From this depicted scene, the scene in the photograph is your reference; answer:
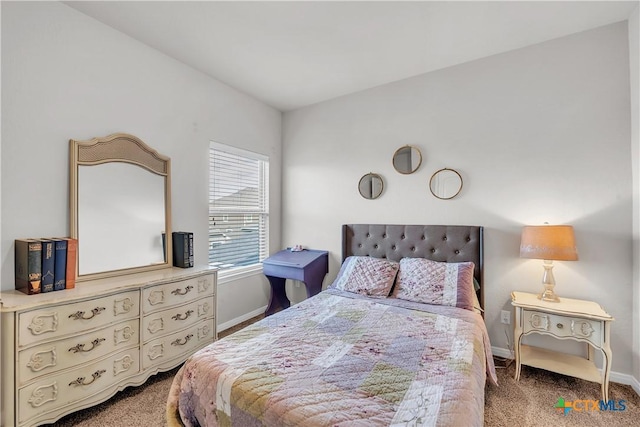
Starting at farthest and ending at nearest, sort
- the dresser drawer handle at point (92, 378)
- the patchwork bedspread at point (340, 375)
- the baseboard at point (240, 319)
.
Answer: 1. the baseboard at point (240, 319)
2. the dresser drawer handle at point (92, 378)
3. the patchwork bedspread at point (340, 375)

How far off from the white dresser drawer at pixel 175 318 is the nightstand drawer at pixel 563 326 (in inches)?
98.7

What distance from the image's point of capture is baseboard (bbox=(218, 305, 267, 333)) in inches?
117

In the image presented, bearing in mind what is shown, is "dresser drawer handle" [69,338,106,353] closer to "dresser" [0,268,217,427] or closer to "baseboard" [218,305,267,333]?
"dresser" [0,268,217,427]

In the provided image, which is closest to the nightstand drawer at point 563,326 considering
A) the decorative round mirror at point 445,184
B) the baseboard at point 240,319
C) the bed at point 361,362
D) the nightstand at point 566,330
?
the nightstand at point 566,330

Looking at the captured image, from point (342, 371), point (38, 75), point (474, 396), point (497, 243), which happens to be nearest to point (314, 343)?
point (342, 371)

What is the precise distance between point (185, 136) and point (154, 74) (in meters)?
0.55

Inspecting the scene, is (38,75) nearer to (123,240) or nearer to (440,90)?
(123,240)

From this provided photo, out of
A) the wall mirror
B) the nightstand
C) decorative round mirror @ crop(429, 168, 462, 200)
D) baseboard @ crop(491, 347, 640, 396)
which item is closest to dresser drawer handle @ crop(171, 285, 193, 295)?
the wall mirror

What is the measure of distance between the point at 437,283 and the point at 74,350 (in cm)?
249

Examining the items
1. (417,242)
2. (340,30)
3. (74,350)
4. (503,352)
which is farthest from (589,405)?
(74,350)

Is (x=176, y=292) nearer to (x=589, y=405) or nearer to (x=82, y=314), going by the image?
(x=82, y=314)

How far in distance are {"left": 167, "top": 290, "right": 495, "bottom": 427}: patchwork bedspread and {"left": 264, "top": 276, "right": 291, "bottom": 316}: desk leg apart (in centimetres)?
147

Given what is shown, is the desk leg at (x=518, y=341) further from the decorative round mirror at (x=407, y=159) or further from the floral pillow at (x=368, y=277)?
the decorative round mirror at (x=407, y=159)

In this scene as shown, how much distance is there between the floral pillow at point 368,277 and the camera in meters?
2.44
